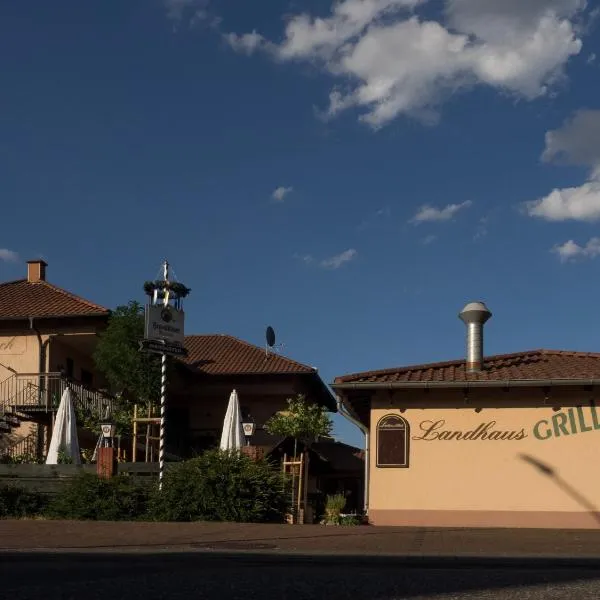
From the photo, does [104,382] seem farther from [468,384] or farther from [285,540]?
[285,540]

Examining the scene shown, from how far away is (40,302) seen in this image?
32250 mm

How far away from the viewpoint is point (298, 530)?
1595cm

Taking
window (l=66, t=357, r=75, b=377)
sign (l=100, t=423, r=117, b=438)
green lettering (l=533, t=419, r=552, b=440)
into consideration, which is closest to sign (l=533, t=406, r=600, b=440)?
green lettering (l=533, t=419, r=552, b=440)

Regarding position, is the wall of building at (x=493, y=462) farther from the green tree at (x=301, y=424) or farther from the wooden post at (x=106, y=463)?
the green tree at (x=301, y=424)

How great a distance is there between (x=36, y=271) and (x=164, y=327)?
52.7 ft

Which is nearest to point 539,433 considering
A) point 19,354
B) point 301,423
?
point 301,423

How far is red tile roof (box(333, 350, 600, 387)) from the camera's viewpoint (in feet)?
70.7

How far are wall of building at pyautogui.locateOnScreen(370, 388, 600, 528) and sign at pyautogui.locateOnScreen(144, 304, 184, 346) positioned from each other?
497 cm

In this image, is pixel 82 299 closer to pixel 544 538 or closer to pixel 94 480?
pixel 94 480

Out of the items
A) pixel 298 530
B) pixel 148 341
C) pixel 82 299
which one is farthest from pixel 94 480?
pixel 82 299

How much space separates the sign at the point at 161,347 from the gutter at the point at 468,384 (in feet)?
11.9

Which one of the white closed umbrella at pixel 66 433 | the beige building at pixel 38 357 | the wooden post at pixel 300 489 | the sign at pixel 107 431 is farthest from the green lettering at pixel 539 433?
the beige building at pixel 38 357

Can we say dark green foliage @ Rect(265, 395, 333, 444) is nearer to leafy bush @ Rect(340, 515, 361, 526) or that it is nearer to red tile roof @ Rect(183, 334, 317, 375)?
red tile roof @ Rect(183, 334, 317, 375)

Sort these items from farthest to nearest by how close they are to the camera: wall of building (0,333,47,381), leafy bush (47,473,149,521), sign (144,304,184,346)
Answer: wall of building (0,333,47,381) → sign (144,304,184,346) → leafy bush (47,473,149,521)
